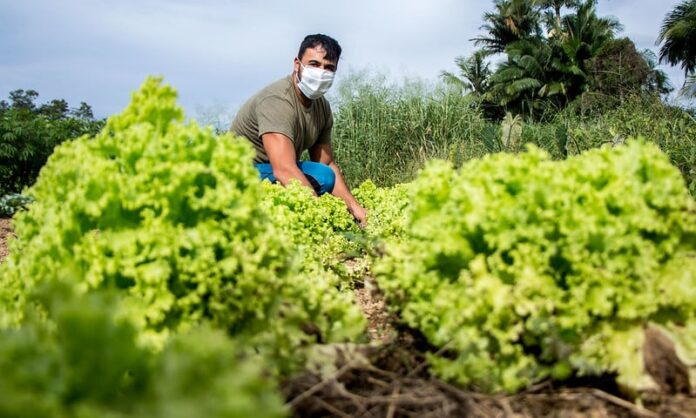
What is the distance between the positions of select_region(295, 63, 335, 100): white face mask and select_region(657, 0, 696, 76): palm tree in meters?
36.8

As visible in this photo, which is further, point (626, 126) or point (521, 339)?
point (626, 126)

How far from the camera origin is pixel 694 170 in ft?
19.6

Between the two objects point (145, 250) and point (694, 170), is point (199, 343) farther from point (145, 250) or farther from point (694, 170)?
point (694, 170)

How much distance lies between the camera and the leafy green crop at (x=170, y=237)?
1913mm

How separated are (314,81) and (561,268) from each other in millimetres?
4797

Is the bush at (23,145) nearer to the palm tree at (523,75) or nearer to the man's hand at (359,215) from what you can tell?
the man's hand at (359,215)

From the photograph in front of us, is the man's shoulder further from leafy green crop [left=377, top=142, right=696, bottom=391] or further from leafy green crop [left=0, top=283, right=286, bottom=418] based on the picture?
leafy green crop [left=0, top=283, right=286, bottom=418]

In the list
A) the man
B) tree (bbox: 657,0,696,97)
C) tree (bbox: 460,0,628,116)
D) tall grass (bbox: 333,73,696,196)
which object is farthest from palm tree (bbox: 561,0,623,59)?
the man

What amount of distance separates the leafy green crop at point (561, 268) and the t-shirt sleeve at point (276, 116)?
4221mm

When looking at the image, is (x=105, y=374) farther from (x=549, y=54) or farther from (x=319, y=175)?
(x=549, y=54)

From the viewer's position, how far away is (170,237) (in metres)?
1.94

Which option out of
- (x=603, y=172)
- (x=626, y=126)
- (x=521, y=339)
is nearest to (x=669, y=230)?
(x=603, y=172)

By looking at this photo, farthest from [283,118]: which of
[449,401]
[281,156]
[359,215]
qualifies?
[449,401]

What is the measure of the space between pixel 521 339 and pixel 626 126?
7.17 m
